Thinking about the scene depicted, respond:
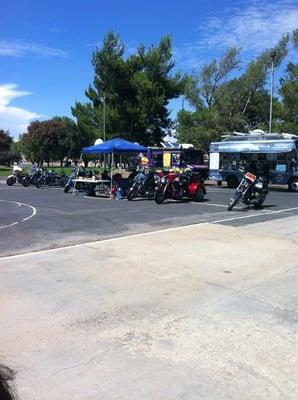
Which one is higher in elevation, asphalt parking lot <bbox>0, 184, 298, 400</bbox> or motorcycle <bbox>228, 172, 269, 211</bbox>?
motorcycle <bbox>228, 172, 269, 211</bbox>

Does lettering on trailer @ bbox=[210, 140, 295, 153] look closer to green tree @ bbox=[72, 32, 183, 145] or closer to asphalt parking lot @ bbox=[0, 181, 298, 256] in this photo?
asphalt parking lot @ bbox=[0, 181, 298, 256]

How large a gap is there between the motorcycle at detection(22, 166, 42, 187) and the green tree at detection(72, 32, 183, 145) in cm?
1457

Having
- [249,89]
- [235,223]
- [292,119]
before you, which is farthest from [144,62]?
[235,223]

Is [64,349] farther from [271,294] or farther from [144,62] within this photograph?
[144,62]

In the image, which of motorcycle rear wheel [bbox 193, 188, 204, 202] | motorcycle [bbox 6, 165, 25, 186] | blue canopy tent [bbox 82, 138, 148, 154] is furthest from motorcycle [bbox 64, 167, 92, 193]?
motorcycle [bbox 6, 165, 25, 186]

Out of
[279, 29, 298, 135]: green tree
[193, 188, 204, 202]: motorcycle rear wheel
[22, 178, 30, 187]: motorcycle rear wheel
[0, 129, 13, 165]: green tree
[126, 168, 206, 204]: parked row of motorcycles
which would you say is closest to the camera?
[126, 168, 206, 204]: parked row of motorcycles

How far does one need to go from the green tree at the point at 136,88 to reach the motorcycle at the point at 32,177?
1457cm

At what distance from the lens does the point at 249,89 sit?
39.2m

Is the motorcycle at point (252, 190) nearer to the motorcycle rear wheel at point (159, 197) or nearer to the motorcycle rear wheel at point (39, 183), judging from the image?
the motorcycle rear wheel at point (159, 197)

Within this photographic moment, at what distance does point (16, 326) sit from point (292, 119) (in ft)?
115

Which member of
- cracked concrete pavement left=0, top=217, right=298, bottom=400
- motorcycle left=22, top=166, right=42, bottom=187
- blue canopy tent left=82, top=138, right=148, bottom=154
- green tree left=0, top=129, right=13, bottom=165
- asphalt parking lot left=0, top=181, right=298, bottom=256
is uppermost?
green tree left=0, top=129, right=13, bottom=165

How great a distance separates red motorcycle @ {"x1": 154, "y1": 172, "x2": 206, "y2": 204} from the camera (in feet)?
60.2

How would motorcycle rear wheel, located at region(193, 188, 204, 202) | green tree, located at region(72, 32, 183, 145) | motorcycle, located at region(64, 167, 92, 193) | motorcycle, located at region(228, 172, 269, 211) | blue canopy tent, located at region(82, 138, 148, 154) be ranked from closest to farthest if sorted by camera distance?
motorcycle, located at region(228, 172, 269, 211) < motorcycle rear wheel, located at region(193, 188, 204, 202) < blue canopy tent, located at region(82, 138, 148, 154) < motorcycle, located at region(64, 167, 92, 193) < green tree, located at region(72, 32, 183, 145)

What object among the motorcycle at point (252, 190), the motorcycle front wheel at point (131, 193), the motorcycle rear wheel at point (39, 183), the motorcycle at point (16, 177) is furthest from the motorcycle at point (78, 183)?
the motorcycle at point (252, 190)
